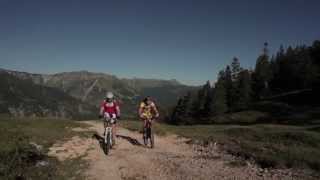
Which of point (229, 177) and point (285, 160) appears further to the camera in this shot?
point (285, 160)

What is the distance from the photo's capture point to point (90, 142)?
77.5ft

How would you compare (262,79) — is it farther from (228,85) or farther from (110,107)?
(110,107)

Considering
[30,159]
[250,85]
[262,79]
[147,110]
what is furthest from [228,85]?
[30,159]

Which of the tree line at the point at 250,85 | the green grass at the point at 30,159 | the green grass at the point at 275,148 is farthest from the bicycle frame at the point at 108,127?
the tree line at the point at 250,85

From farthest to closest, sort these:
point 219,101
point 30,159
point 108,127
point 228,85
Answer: point 228,85, point 219,101, point 108,127, point 30,159

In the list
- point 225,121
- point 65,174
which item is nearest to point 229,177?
point 65,174

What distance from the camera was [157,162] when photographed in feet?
56.0

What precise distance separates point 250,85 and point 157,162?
107m

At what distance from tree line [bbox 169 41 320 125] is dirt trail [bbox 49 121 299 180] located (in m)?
85.4

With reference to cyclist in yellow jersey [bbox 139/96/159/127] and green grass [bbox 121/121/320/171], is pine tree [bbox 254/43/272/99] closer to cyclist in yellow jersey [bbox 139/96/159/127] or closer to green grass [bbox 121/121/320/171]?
green grass [bbox 121/121/320/171]

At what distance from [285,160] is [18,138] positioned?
16.1 meters

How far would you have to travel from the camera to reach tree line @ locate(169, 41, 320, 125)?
371ft

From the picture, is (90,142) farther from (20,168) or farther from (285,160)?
(285,160)

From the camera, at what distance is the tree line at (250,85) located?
371ft
